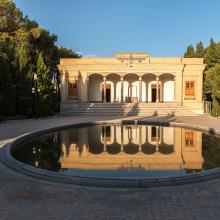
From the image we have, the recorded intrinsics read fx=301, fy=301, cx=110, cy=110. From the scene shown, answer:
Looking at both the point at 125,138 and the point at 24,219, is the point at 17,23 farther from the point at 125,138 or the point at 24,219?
the point at 24,219

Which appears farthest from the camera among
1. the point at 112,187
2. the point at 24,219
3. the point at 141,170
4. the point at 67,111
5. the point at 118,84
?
the point at 118,84

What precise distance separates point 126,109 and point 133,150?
18.0 meters

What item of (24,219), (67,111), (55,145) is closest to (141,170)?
(24,219)

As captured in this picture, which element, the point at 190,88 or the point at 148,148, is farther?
the point at 190,88

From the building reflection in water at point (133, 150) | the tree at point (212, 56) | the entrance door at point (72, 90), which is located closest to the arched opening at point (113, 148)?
the building reflection in water at point (133, 150)

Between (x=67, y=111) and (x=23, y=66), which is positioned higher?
(x=23, y=66)

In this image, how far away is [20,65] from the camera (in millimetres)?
23891

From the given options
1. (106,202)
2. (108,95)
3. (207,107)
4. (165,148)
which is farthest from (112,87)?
(106,202)

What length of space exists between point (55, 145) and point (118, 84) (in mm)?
23437

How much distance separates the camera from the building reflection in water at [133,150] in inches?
360

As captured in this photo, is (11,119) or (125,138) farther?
(11,119)

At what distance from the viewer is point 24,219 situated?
192 inches

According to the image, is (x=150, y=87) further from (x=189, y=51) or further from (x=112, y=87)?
(x=189, y=51)

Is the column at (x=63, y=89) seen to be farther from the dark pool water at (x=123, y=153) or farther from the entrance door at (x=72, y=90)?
the dark pool water at (x=123, y=153)
